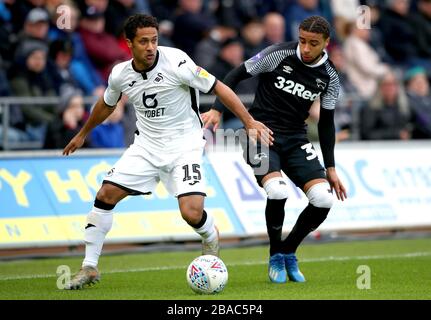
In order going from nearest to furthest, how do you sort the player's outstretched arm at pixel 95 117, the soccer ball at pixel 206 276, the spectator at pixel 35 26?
the soccer ball at pixel 206 276, the player's outstretched arm at pixel 95 117, the spectator at pixel 35 26

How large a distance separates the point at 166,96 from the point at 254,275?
250 cm

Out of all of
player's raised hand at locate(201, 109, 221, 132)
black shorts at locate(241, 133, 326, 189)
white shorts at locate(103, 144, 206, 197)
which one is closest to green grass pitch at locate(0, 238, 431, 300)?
white shorts at locate(103, 144, 206, 197)

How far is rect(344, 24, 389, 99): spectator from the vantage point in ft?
69.7

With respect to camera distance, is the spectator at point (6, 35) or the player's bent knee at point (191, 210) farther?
the spectator at point (6, 35)

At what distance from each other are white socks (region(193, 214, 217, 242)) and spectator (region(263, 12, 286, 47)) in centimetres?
967

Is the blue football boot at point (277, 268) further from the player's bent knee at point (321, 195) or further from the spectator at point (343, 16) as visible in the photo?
the spectator at point (343, 16)

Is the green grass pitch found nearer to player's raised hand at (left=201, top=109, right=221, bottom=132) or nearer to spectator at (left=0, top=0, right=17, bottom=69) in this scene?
player's raised hand at (left=201, top=109, right=221, bottom=132)

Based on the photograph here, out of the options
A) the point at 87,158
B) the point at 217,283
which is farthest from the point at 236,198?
the point at 217,283

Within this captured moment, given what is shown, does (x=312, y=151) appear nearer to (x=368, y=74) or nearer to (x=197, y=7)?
(x=197, y=7)

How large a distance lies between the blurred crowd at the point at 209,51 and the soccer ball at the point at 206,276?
6.20 meters

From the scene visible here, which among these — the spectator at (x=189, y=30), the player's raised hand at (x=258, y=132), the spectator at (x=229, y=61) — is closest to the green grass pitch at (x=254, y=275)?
the player's raised hand at (x=258, y=132)

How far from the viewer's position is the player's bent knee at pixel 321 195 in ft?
36.7
